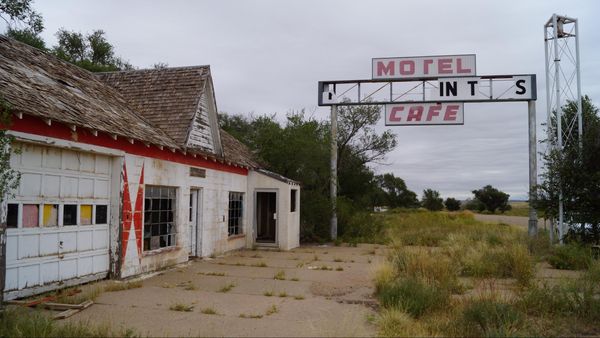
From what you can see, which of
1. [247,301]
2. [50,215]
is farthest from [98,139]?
[247,301]

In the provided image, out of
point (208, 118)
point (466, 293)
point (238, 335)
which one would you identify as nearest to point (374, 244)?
point (208, 118)

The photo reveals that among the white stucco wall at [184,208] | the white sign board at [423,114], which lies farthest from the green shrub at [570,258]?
the white stucco wall at [184,208]

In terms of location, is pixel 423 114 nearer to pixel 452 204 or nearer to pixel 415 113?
pixel 415 113

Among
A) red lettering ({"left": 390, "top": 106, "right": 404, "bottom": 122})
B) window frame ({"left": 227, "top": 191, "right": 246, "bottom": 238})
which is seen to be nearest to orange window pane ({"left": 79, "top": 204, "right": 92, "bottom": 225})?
window frame ({"left": 227, "top": 191, "right": 246, "bottom": 238})

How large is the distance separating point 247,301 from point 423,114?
13793 mm

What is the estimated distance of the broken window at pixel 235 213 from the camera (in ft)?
58.4

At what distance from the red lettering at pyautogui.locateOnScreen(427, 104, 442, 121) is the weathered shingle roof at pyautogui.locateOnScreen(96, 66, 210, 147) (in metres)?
9.18

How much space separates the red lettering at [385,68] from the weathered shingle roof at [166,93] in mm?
7812

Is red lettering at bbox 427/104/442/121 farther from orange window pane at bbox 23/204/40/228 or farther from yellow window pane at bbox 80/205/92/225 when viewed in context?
orange window pane at bbox 23/204/40/228

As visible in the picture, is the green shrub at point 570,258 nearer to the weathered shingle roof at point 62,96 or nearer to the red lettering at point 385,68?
the red lettering at point 385,68

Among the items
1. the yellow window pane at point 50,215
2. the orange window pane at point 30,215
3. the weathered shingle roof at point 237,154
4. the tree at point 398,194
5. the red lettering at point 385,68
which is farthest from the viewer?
the tree at point 398,194

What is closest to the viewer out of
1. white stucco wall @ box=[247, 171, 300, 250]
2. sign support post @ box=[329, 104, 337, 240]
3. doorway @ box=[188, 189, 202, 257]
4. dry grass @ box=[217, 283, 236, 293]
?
dry grass @ box=[217, 283, 236, 293]

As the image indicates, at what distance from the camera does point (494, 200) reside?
71.0m

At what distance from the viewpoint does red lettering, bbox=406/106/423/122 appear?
67.4 ft
